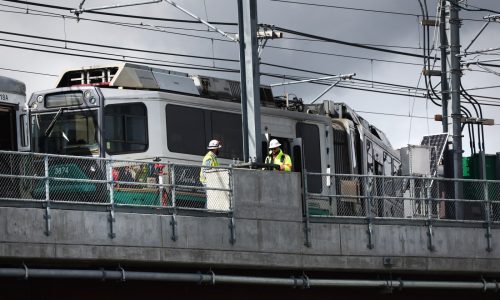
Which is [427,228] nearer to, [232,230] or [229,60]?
[232,230]

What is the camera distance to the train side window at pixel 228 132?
33875 millimetres

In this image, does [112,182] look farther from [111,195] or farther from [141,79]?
[141,79]

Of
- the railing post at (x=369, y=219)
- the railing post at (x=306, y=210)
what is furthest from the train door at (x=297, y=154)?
the railing post at (x=369, y=219)

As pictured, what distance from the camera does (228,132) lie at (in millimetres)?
34188

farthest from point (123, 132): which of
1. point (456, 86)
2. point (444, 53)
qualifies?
point (444, 53)

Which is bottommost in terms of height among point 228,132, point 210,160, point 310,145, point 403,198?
point 403,198

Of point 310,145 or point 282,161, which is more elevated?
point 310,145

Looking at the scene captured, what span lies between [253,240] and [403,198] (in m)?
4.80

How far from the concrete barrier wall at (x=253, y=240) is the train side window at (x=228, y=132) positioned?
4.92m

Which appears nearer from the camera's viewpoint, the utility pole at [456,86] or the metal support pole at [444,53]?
the utility pole at [456,86]

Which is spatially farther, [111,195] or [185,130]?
[185,130]

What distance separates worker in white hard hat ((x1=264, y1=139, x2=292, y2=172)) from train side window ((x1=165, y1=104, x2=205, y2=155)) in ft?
8.61

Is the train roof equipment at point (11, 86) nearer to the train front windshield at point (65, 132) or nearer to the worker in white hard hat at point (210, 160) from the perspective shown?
the train front windshield at point (65, 132)

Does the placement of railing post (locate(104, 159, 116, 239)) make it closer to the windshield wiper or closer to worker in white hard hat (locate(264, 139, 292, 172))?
worker in white hard hat (locate(264, 139, 292, 172))
